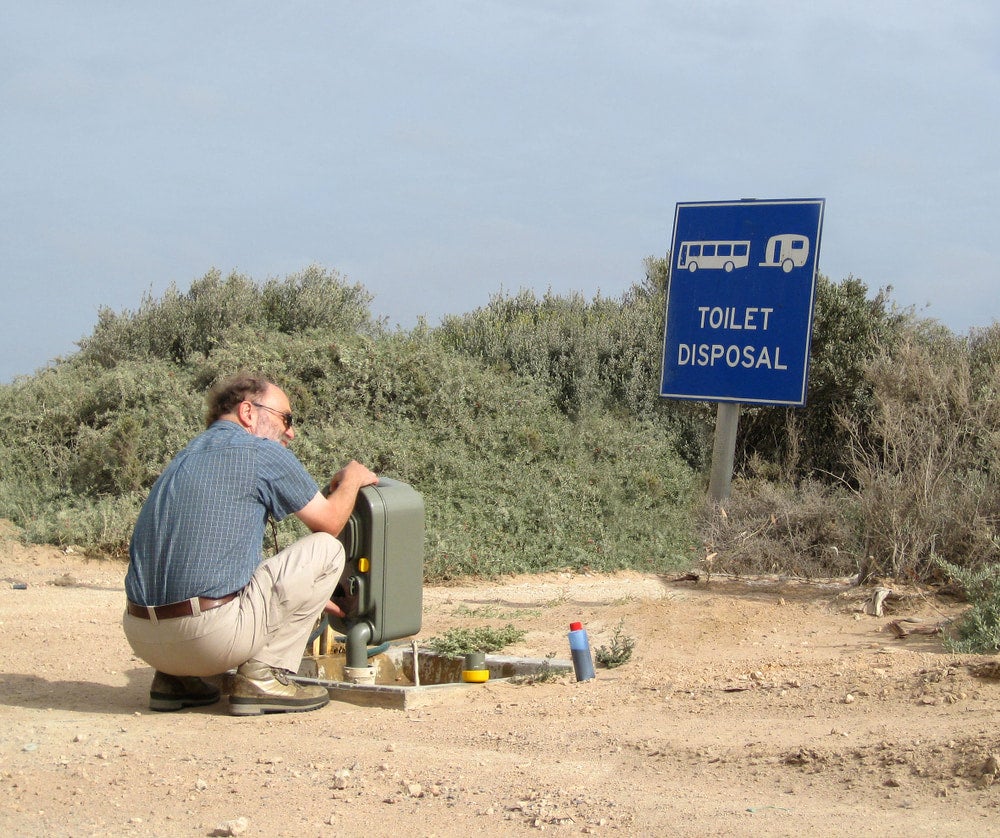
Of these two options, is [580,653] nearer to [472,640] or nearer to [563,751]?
[472,640]

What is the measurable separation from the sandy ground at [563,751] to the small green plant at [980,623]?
174 millimetres

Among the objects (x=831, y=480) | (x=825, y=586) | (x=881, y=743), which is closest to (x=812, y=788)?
(x=881, y=743)

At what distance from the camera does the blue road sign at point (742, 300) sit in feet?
31.0

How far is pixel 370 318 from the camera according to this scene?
664 inches

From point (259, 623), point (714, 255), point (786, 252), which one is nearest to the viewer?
point (259, 623)

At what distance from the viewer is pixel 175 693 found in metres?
5.25

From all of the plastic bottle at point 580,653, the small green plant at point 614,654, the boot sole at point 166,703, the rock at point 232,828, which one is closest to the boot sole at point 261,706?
the boot sole at point 166,703

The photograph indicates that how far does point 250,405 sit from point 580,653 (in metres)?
2.09

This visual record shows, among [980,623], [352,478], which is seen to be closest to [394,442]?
[352,478]

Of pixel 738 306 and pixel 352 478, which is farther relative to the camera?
pixel 738 306

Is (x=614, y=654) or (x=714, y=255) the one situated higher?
(x=714, y=255)

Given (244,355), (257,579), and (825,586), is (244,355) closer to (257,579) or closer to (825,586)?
(825,586)

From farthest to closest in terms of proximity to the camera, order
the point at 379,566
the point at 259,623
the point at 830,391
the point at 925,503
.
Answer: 1. the point at 830,391
2. the point at 925,503
3. the point at 379,566
4. the point at 259,623

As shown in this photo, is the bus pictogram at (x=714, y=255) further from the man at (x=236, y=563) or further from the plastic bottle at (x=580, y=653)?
the man at (x=236, y=563)
